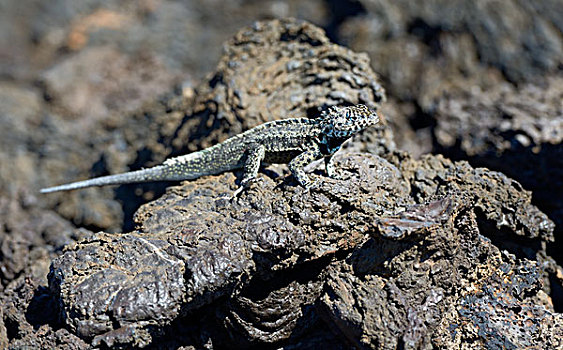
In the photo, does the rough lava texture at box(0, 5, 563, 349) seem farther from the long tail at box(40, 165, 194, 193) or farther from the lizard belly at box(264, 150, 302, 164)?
the long tail at box(40, 165, 194, 193)

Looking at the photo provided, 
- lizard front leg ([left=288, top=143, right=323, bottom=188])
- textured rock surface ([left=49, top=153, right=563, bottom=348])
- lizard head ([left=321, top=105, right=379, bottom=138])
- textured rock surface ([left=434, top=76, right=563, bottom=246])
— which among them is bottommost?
textured rock surface ([left=434, top=76, right=563, bottom=246])

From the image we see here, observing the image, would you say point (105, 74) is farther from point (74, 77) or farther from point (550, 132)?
point (550, 132)

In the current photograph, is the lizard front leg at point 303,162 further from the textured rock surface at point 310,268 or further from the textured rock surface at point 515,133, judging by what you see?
the textured rock surface at point 515,133

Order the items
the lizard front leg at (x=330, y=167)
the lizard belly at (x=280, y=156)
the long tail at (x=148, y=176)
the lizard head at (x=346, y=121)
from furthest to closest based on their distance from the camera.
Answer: the long tail at (x=148, y=176) < the lizard belly at (x=280, y=156) < the lizard head at (x=346, y=121) < the lizard front leg at (x=330, y=167)

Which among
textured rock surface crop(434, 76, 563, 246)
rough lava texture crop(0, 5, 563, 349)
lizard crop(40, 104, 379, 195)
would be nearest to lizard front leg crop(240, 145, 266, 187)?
lizard crop(40, 104, 379, 195)

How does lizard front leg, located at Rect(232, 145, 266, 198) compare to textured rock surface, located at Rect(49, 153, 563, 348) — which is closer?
textured rock surface, located at Rect(49, 153, 563, 348)

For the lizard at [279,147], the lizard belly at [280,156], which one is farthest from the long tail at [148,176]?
the lizard belly at [280,156]

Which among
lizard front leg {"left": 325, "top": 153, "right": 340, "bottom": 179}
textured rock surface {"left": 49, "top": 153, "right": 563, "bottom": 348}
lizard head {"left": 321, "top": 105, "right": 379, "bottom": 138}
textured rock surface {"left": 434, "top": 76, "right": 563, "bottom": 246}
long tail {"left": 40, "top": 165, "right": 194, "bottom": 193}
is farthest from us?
textured rock surface {"left": 434, "top": 76, "right": 563, "bottom": 246}

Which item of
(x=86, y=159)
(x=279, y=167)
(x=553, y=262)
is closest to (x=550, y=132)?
(x=553, y=262)

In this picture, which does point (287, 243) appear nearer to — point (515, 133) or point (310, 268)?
point (310, 268)
